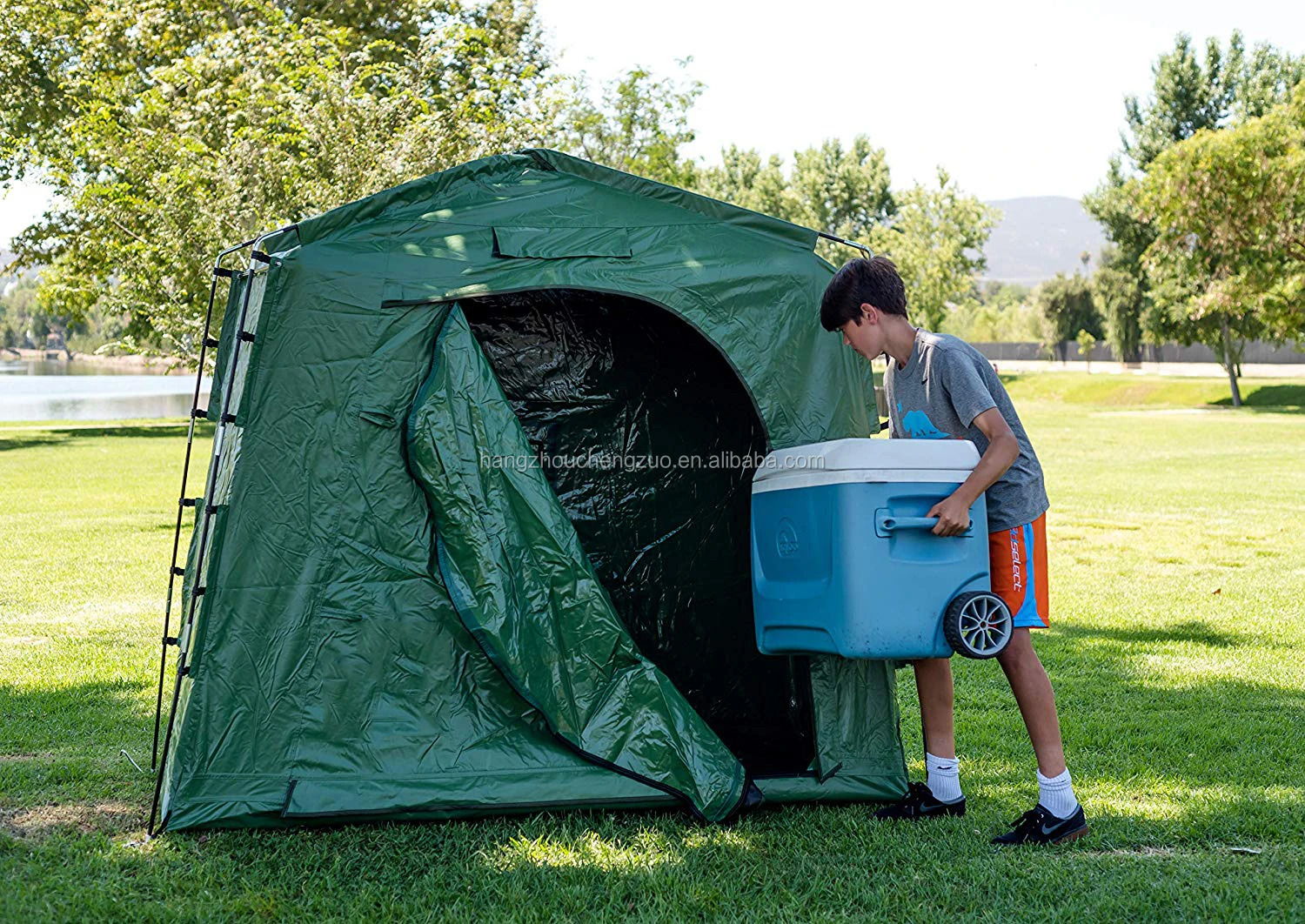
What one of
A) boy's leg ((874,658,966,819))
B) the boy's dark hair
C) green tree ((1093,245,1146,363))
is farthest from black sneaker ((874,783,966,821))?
green tree ((1093,245,1146,363))

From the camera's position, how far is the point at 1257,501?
11.9m

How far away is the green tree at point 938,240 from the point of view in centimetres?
4153

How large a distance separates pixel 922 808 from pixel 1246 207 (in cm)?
2136

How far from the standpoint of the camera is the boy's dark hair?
A: 3.37m

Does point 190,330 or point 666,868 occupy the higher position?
point 190,330

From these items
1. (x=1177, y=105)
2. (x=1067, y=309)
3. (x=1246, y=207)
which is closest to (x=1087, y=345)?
(x=1067, y=309)

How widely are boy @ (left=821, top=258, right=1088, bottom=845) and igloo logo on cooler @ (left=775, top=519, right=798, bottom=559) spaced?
423mm

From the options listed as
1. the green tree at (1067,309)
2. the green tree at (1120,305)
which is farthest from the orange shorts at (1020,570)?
the green tree at (1067,309)

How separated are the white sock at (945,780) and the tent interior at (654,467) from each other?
982mm

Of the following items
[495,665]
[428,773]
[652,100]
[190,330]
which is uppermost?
[652,100]

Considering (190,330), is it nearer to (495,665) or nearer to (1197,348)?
(495,665)

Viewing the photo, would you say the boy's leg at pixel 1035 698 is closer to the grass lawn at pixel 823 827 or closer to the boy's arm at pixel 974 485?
the grass lawn at pixel 823 827

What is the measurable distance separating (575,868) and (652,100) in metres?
18.3

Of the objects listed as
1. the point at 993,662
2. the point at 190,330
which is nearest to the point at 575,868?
the point at 993,662
